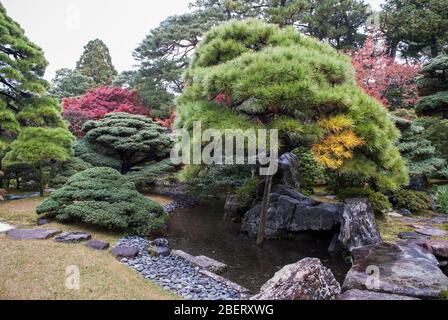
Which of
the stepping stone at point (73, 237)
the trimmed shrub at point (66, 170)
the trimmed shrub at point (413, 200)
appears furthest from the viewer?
A: the trimmed shrub at point (66, 170)

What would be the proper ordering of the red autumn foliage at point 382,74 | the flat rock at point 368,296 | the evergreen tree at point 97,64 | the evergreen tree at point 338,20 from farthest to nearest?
the evergreen tree at point 97,64 < the evergreen tree at point 338,20 < the red autumn foliage at point 382,74 < the flat rock at point 368,296

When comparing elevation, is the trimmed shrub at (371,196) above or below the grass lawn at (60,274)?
above

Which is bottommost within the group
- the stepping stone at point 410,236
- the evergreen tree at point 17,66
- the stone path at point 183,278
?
the stone path at point 183,278

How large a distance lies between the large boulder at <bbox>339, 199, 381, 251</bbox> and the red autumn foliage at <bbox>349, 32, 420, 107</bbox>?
916 cm

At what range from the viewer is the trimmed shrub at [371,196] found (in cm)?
729

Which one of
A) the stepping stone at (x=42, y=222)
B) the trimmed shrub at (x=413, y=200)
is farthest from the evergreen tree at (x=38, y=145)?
the trimmed shrub at (x=413, y=200)

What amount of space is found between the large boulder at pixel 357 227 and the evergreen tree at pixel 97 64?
2168 centimetres

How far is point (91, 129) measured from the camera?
37.4 feet

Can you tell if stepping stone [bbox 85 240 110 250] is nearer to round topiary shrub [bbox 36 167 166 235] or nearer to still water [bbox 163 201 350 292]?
round topiary shrub [bbox 36 167 166 235]

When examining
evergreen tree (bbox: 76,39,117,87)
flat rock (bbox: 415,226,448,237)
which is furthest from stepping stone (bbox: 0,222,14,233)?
evergreen tree (bbox: 76,39,117,87)

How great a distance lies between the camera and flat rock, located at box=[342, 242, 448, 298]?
153 inches

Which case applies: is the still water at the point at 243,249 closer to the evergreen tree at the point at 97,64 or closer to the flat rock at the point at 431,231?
the flat rock at the point at 431,231

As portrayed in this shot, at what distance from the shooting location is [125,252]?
5.43m
